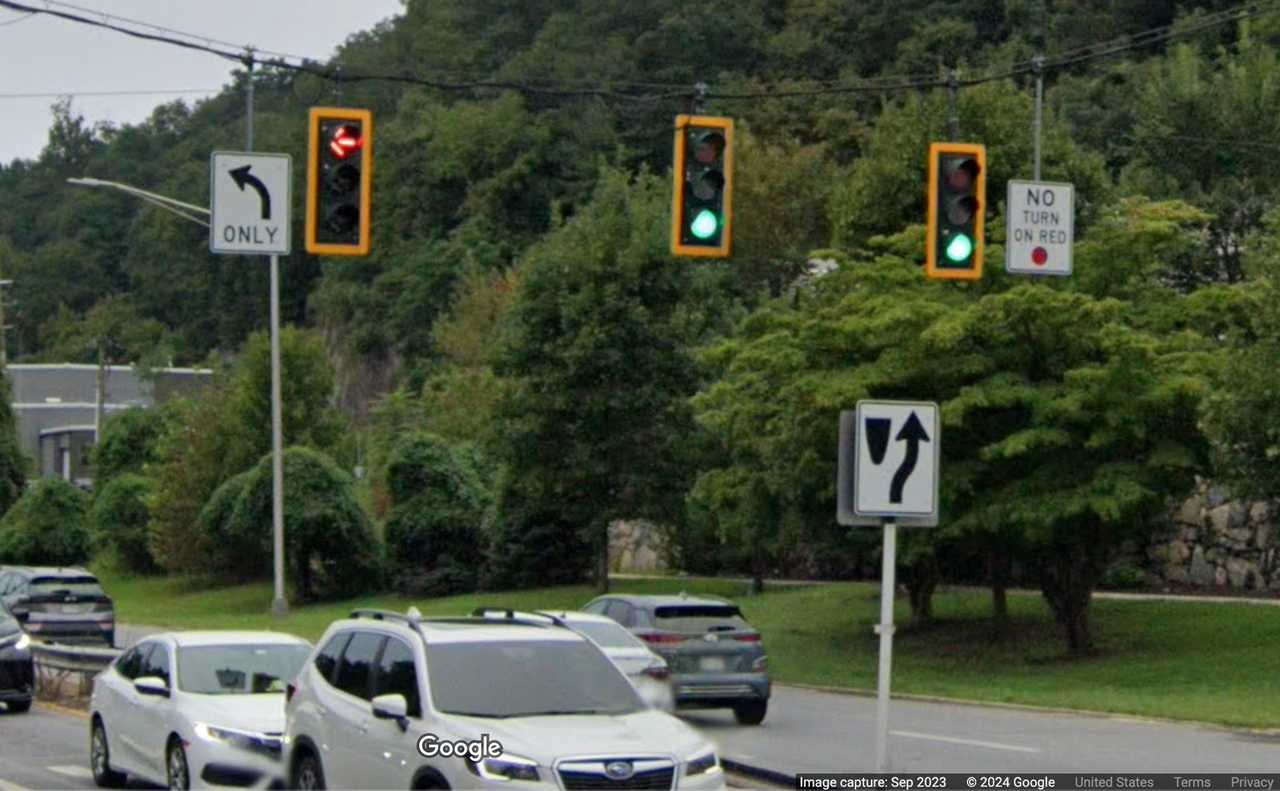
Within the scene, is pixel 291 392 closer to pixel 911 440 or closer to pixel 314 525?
pixel 314 525

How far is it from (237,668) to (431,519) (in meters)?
36.4

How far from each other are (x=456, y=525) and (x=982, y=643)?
21.8m

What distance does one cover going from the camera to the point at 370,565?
54.9 m

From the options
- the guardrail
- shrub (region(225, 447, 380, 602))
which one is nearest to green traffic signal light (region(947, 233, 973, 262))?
the guardrail

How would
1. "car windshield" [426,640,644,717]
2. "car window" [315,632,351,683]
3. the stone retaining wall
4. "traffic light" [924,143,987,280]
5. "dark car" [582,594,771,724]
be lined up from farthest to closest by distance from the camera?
the stone retaining wall
"dark car" [582,594,771,724]
"traffic light" [924,143,987,280]
"car window" [315,632,351,683]
"car windshield" [426,640,644,717]

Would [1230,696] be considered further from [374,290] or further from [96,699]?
[374,290]

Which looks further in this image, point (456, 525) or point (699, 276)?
point (456, 525)

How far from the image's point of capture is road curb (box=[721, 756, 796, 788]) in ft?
56.3

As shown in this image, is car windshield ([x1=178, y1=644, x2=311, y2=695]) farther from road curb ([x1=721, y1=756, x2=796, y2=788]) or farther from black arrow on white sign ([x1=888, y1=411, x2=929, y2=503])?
black arrow on white sign ([x1=888, y1=411, x2=929, y2=503])

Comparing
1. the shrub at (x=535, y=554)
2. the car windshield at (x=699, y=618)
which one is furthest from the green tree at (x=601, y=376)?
the car windshield at (x=699, y=618)

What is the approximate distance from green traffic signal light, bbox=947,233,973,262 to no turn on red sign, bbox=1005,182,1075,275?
337 cm

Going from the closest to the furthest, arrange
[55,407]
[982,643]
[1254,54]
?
[982,643] → [1254,54] → [55,407]

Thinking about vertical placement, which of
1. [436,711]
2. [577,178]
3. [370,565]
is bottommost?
[370,565]

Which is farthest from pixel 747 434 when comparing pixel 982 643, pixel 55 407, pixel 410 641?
pixel 55 407
